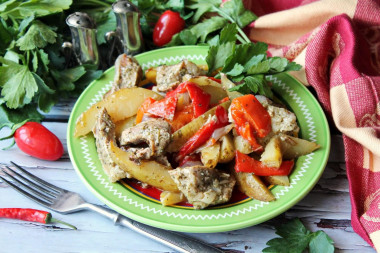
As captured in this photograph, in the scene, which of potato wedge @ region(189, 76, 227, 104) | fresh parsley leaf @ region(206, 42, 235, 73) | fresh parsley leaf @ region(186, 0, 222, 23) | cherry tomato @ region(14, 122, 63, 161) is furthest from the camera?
fresh parsley leaf @ region(186, 0, 222, 23)

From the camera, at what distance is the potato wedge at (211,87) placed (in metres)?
2.82

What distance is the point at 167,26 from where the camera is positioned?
12.3 feet

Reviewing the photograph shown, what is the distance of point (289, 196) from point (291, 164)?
0.78 ft

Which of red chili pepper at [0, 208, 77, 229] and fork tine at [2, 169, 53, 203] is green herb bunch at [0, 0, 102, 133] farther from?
red chili pepper at [0, 208, 77, 229]

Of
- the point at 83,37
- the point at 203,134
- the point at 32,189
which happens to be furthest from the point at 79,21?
the point at 203,134

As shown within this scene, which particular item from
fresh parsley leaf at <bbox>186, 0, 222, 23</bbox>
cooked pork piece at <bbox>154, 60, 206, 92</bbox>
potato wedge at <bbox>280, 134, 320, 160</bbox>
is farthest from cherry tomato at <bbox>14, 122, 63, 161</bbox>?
fresh parsley leaf at <bbox>186, 0, 222, 23</bbox>

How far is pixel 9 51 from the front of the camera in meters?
3.37

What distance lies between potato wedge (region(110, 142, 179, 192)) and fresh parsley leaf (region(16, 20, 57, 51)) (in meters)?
1.29

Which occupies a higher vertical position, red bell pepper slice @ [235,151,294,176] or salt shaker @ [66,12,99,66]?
salt shaker @ [66,12,99,66]

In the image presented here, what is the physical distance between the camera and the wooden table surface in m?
2.49

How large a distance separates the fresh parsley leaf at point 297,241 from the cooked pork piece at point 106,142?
917 millimetres

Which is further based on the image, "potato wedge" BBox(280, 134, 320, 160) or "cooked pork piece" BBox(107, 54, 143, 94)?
"cooked pork piece" BBox(107, 54, 143, 94)

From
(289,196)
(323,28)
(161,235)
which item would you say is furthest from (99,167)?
(323,28)

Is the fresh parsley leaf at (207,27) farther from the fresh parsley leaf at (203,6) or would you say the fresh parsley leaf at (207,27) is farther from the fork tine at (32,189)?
the fork tine at (32,189)
